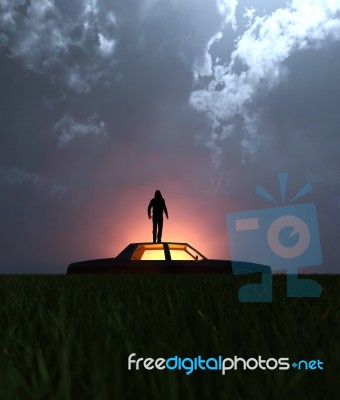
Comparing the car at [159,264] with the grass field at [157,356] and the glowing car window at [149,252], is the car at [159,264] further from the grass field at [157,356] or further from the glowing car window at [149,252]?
the grass field at [157,356]

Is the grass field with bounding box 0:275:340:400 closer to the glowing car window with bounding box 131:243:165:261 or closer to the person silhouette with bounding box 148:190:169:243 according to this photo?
the glowing car window with bounding box 131:243:165:261

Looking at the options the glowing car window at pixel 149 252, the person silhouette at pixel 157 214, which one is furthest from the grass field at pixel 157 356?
the person silhouette at pixel 157 214

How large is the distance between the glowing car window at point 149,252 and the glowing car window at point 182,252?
0.23 meters

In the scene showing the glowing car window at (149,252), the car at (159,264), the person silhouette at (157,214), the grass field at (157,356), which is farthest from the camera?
the person silhouette at (157,214)

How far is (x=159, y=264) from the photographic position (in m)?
9.07

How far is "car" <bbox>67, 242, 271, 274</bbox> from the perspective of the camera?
354 inches

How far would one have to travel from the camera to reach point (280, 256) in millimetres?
2248

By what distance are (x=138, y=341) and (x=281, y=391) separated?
1.89 feet

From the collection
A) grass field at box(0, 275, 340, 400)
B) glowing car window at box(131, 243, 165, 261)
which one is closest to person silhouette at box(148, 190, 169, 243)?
glowing car window at box(131, 243, 165, 261)

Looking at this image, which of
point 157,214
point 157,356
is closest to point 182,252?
point 157,214

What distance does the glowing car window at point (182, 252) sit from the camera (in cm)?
998

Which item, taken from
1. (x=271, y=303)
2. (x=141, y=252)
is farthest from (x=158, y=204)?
(x=271, y=303)

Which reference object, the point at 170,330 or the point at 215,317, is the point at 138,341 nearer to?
the point at 170,330

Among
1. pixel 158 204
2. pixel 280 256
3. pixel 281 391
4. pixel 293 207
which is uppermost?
pixel 158 204
